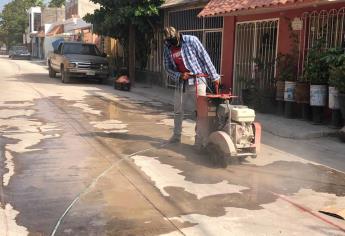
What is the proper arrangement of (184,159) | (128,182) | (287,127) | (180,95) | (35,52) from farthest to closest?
(35,52)
(287,127)
(180,95)
(184,159)
(128,182)

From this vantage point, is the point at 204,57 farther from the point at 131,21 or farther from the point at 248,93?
the point at 131,21

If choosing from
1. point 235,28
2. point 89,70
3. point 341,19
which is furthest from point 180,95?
point 89,70

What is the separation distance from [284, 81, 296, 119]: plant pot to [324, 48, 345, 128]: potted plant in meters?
1.24

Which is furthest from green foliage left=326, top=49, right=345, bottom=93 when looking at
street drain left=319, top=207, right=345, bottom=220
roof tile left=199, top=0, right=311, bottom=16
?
street drain left=319, top=207, right=345, bottom=220

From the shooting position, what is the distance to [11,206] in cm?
550

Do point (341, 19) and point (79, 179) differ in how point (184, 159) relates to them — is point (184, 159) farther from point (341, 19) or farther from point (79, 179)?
point (341, 19)

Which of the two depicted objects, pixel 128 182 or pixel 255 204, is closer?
pixel 255 204

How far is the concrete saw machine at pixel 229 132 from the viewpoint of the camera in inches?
280

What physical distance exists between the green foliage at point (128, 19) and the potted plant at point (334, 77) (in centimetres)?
1074

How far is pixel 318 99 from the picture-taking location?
10.5 meters

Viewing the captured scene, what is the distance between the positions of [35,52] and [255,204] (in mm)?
71945

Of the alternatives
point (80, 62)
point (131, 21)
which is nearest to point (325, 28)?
point (131, 21)

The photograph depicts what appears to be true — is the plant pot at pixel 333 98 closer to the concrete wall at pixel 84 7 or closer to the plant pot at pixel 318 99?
the plant pot at pixel 318 99

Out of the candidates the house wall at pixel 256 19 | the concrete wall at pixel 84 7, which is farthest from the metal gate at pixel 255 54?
the concrete wall at pixel 84 7
